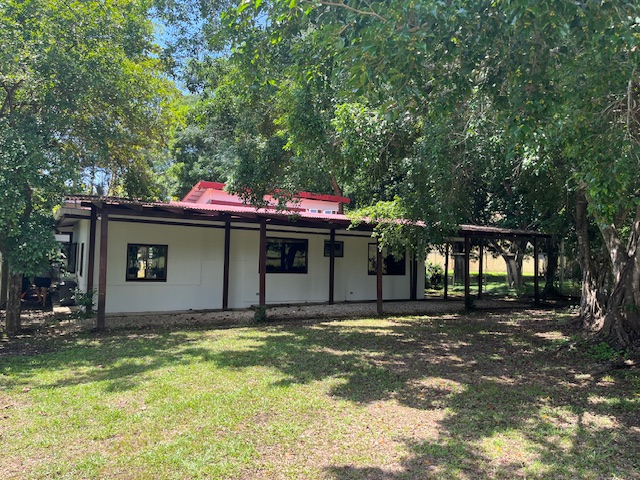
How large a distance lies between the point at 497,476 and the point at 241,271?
9.77m

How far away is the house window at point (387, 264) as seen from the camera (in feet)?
48.0

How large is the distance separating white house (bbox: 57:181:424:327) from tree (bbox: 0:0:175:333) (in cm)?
111

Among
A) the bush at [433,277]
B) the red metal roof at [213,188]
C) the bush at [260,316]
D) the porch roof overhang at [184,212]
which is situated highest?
the red metal roof at [213,188]

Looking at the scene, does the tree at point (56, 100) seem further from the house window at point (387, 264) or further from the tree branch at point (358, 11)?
the house window at point (387, 264)

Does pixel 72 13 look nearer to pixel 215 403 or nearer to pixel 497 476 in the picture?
pixel 215 403

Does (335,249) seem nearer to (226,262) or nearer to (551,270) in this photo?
(226,262)

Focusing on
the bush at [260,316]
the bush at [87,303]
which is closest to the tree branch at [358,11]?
the bush at [260,316]

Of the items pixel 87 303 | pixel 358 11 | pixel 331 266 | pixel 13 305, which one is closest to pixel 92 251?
pixel 87 303

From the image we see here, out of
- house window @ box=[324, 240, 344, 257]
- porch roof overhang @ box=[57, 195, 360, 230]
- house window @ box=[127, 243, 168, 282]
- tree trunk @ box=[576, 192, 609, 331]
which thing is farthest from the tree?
tree trunk @ box=[576, 192, 609, 331]

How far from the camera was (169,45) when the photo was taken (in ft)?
36.3

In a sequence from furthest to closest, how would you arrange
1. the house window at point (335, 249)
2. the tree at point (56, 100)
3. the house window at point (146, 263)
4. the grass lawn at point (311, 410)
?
the house window at point (335, 249) < the house window at point (146, 263) < the tree at point (56, 100) < the grass lawn at point (311, 410)

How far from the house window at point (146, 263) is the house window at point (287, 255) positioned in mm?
2948

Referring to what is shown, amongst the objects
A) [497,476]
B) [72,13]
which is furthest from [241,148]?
[497,476]

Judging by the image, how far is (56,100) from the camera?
7.68 meters
